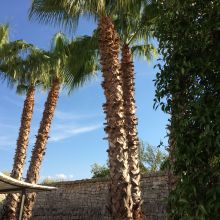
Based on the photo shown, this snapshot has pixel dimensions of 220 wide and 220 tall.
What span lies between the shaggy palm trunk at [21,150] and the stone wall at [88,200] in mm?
2868

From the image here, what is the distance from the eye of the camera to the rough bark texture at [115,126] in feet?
33.1

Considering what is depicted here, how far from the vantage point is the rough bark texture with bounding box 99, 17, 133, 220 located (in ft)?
33.1

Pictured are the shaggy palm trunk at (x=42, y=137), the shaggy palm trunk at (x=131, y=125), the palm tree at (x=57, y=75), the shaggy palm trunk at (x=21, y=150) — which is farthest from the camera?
the shaggy palm trunk at (x=42, y=137)

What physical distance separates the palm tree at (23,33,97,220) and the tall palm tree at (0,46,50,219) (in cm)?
67

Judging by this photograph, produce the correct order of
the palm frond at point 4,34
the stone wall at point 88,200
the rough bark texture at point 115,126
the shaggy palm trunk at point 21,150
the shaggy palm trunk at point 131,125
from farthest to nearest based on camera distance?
the palm frond at point 4,34 < the shaggy palm trunk at point 21,150 < the stone wall at point 88,200 < the shaggy palm trunk at point 131,125 < the rough bark texture at point 115,126

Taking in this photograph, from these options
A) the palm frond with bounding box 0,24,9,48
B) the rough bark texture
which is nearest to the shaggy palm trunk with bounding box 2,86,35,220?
the palm frond with bounding box 0,24,9,48

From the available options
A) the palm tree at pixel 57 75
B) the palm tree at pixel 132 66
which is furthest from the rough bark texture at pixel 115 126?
the palm tree at pixel 57 75

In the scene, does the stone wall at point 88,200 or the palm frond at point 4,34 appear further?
the palm frond at point 4,34

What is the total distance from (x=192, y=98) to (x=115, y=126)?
5570 millimetres

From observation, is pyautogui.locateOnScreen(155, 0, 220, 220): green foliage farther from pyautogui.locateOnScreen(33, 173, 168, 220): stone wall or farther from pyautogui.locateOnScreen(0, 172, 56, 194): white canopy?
pyautogui.locateOnScreen(33, 173, 168, 220): stone wall

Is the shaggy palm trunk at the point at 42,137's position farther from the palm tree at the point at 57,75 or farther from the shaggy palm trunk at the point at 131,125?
the shaggy palm trunk at the point at 131,125

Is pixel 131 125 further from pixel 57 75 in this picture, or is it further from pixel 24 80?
pixel 24 80

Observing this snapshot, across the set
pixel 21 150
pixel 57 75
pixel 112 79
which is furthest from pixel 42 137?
pixel 112 79

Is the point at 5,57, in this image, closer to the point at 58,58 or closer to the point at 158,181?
the point at 58,58
